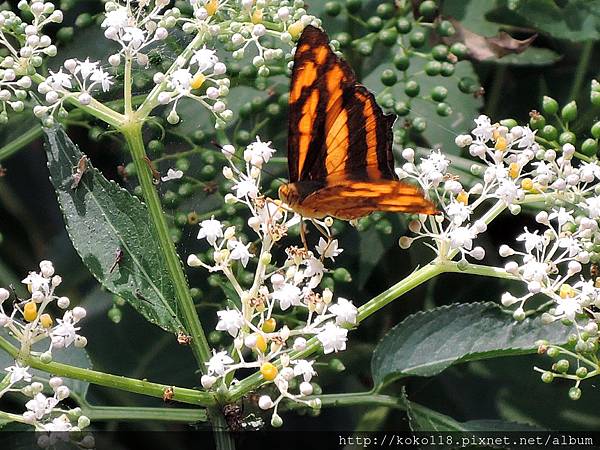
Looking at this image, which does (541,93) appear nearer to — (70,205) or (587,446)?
(587,446)

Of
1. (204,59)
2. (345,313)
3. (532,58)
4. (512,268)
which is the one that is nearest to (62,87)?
(204,59)

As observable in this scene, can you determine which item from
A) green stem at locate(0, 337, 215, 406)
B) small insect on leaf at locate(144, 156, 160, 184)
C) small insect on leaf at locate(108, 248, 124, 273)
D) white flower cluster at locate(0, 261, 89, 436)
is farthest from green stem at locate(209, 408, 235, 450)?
small insect on leaf at locate(144, 156, 160, 184)

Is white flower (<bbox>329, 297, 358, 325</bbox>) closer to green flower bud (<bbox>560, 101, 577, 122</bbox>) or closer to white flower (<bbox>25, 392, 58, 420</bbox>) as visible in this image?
white flower (<bbox>25, 392, 58, 420</bbox>)

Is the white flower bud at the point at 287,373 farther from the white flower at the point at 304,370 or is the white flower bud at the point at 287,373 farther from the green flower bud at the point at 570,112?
the green flower bud at the point at 570,112

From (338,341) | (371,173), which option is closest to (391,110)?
(371,173)

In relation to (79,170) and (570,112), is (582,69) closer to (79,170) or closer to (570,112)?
(570,112)

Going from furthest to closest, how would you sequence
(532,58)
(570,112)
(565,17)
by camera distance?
(532,58) → (565,17) → (570,112)

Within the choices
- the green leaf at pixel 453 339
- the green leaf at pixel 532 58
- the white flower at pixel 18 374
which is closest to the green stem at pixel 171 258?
the white flower at pixel 18 374
